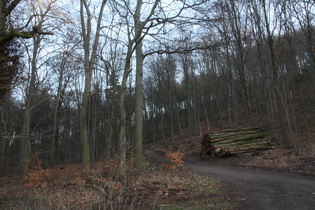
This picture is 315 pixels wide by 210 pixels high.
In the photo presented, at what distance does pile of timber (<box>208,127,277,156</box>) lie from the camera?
43.4ft

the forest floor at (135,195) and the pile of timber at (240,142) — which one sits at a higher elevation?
the pile of timber at (240,142)

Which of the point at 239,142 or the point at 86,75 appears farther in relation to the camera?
the point at 239,142

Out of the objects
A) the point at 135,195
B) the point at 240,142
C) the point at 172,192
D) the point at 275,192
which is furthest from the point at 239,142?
the point at 135,195

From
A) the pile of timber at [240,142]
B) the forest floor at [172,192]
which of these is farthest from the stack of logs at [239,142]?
the forest floor at [172,192]

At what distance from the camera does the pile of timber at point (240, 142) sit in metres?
13.2

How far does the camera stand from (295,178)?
22.8ft

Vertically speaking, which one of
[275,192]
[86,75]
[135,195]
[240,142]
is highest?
[86,75]

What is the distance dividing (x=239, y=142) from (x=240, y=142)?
0.21 ft

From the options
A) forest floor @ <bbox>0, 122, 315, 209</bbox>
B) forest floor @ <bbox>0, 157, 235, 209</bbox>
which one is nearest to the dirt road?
forest floor @ <bbox>0, 122, 315, 209</bbox>

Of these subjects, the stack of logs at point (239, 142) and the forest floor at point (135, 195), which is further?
the stack of logs at point (239, 142)

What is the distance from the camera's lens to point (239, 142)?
45.7 ft

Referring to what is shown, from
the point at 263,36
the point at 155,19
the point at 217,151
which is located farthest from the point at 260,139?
the point at 155,19

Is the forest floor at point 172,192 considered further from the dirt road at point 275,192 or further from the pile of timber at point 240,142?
the pile of timber at point 240,142

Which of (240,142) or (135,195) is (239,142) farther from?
(135,195)
